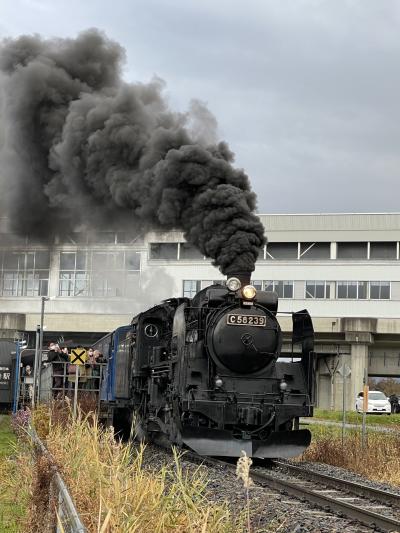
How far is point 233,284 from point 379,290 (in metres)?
42.8

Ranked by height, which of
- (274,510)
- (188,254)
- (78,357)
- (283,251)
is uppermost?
(283,251)

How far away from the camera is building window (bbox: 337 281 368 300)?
5506 cm

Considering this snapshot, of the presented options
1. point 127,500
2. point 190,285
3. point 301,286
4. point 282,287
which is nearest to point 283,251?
A: point 282,287

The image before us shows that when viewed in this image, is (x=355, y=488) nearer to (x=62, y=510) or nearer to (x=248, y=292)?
(x=248, y=292)

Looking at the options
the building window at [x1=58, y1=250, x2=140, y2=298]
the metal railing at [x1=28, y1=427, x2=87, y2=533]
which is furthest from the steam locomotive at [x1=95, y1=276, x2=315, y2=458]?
the building window at [x1=58, y1=250, x2=140, y2=298]

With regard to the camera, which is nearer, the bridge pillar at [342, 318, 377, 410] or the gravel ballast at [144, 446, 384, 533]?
the gravel ballast at [144, 446, 384, 533]

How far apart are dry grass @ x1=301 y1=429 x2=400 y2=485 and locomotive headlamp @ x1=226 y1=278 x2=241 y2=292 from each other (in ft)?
14.0

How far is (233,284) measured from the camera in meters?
13.9

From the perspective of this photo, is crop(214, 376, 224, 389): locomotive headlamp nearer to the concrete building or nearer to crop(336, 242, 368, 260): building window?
the concrete building

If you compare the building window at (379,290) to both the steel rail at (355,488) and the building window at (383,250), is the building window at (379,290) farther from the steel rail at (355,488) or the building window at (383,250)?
the steel rail at (355,488)

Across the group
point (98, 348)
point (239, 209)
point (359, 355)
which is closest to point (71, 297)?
point (359, 355)

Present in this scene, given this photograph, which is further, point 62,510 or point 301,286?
point 301,286

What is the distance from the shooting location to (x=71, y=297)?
57969mm

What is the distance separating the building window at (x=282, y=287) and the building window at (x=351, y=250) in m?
4.17
